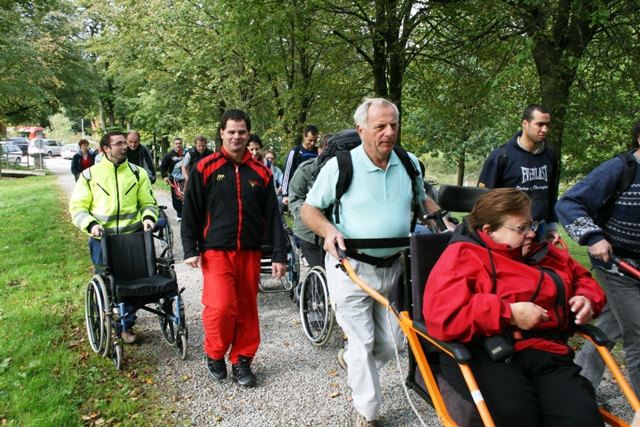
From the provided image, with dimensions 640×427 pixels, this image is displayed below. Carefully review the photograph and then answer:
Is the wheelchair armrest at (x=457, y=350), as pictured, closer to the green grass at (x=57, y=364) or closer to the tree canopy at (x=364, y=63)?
the green grass at (x=57, y=364)

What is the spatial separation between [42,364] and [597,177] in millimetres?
4609

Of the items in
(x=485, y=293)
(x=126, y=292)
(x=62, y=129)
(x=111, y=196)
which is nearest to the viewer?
(x=485, y=293)

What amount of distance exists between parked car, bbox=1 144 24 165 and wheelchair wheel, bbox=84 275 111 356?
38.0 metres

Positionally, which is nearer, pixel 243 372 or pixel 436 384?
pixel 436 384

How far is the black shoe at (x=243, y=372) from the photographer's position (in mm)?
4352

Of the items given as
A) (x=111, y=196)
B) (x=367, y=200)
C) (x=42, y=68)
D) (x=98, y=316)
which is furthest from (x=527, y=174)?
(x=42, y=68)

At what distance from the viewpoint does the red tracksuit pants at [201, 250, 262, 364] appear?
168 inches

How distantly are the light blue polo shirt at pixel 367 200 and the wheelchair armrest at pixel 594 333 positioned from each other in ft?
4.02

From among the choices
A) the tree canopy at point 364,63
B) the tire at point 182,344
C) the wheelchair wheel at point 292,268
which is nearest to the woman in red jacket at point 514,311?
the tire at point 182,344

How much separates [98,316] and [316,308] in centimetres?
206

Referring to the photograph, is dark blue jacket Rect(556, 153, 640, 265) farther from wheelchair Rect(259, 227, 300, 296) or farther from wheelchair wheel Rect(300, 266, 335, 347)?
wheelchair Rect(259, 227, 300, 296)

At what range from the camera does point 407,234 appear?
3.54 m

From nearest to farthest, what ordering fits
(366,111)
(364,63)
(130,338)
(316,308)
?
(366,111), (130,338), (316,308), (364,63)

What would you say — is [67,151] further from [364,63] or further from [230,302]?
[230,302]
